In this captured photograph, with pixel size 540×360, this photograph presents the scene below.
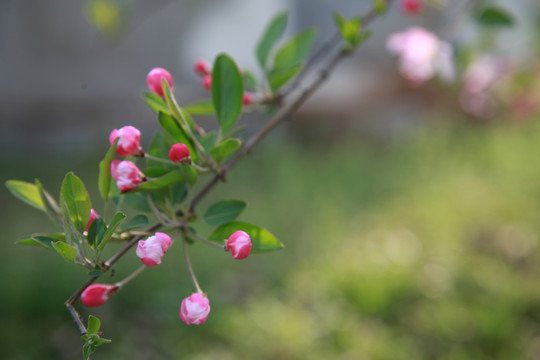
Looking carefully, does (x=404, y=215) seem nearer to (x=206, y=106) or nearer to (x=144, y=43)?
(x=206, y=106)

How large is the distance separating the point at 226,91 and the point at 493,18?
0.53m

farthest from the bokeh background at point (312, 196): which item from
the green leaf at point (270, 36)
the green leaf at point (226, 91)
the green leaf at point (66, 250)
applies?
the green leaf at point (66, 250)

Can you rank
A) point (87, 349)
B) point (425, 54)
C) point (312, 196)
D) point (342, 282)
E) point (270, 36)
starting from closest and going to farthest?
point (87, 349) → point (270, 36) → point (425, 54) → point (342, 282) → point (312, 196)

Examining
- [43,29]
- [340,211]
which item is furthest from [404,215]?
[43,29]

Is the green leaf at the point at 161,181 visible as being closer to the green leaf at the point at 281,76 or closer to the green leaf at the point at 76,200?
the green leaf at the point at 76,200

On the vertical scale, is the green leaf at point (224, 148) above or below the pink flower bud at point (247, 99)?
above

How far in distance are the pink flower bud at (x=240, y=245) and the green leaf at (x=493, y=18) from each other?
0.61 metres

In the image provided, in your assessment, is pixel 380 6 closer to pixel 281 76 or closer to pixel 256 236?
pixel 281 76

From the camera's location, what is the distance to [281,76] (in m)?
0.60

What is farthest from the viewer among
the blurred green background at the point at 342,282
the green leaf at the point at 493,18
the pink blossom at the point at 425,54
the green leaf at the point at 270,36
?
the blurred green background at the point at 342,282

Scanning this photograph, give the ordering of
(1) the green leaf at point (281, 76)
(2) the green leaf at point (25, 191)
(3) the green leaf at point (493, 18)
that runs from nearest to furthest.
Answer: (2) the green leaf at point (25, 191) < (1) the green leaf at point (281, 76) < (3) the green leaf at point (493, 18)

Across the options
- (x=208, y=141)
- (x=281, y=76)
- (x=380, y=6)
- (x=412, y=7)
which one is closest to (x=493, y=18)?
(x=412, y=7)

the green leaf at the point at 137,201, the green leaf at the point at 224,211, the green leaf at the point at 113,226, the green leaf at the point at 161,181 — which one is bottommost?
the green leaf at the point at 224,211

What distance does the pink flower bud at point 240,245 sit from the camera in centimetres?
42
